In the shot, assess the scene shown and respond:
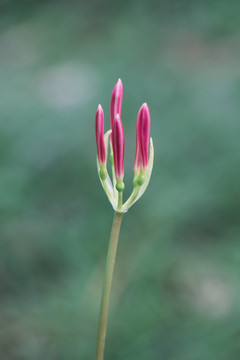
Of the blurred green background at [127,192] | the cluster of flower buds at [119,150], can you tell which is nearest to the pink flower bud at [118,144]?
the cluster of flower buds at [119,150]

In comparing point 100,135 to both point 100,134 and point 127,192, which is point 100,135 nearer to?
point 100,134

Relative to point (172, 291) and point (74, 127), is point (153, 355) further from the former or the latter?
point (74, 127)

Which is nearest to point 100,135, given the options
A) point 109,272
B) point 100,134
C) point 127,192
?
point 100,134

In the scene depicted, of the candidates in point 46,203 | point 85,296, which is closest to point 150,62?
point 46,203

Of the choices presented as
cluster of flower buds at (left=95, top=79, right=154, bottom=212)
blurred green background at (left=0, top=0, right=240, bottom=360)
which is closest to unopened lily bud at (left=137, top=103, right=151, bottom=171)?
cluster of flower buds at (left=95, top=79, right=154, bottom=212)

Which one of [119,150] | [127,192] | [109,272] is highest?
[127,192]

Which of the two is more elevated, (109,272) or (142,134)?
(142,134)

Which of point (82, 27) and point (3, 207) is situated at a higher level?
point (82, 27)
